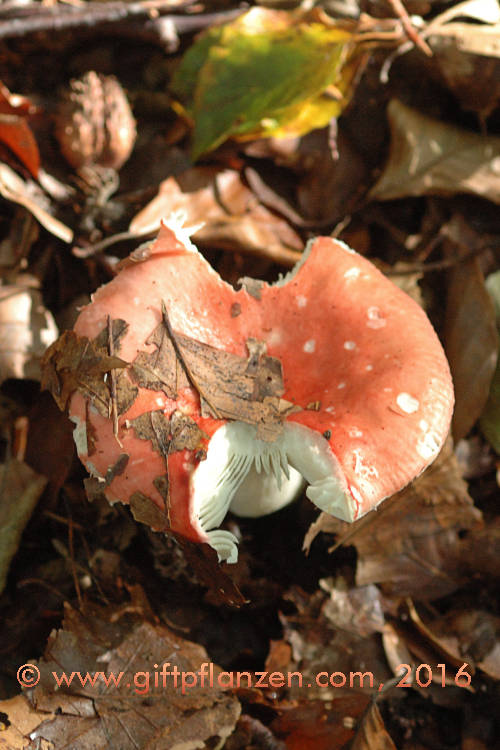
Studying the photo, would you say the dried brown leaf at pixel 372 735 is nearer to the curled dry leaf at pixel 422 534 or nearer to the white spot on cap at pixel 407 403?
the curled dry leaf at pixel 422 534

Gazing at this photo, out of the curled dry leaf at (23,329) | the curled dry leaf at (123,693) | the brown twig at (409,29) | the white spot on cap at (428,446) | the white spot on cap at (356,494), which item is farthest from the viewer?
the brown twig at (409,29)

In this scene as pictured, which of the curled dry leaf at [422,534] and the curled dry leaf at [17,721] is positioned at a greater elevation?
the curled dry leaf at [17,721]

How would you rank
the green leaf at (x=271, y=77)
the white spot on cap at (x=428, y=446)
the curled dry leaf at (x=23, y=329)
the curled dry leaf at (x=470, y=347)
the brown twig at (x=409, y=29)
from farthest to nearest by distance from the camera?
the brown twig at (x=409, y=29) → the green leaf at (x=271, y=77) → the curled dry leaf at (x=470, y=347) → the curled dry leaf at (x=23, y=329) → the white spot on cap at (x=428, y=446)

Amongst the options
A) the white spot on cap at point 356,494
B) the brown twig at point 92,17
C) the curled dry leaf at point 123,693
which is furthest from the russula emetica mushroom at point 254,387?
the brown twig at point 92,17

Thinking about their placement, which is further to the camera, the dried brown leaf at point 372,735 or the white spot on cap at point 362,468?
the dried brown leaf at point 372,735

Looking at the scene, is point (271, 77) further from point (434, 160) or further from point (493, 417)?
point (493, 417)

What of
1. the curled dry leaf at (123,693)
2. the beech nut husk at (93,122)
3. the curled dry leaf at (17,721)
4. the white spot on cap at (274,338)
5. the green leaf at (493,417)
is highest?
the beech nut husk at (93,122)

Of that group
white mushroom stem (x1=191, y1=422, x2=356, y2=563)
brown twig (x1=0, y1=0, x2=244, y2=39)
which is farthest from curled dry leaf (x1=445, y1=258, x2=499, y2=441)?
brown twig (x1=0, y1=0, x2=244, y2=39)

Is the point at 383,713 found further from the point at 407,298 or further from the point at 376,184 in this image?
the point at 376,184
